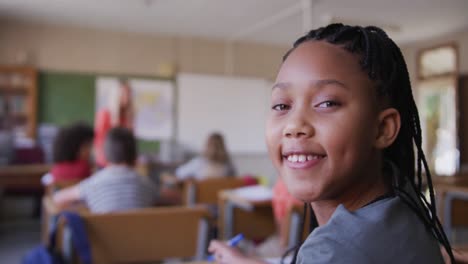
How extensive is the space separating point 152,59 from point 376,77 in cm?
634

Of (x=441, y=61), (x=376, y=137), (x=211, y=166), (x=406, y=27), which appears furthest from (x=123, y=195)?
(x=441, y=61)

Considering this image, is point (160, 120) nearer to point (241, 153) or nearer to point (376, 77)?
point (241, 153)

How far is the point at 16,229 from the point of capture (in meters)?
4.86

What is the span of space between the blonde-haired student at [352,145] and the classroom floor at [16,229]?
3.68 meters

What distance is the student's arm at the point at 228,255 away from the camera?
0.79m

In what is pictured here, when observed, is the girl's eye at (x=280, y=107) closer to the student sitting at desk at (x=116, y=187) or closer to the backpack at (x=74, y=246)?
the backpack at (x=74, y=246)

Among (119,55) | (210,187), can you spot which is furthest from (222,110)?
(210,187)

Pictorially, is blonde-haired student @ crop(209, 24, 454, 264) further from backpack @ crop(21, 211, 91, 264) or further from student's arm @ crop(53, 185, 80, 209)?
student's arm @ crop(53, 185, 80, 209)

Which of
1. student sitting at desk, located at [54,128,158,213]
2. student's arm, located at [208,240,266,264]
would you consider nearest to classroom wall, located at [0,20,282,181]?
student sitting at desk, located at [54,128,158,213]

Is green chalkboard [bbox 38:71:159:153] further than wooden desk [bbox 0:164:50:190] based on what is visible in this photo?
Yes

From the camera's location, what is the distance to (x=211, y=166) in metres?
3.70

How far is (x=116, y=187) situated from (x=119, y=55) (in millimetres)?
4570

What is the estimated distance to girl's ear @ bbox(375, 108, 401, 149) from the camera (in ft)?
1.79

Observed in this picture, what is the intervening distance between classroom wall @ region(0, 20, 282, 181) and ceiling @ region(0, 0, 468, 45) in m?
0.16
